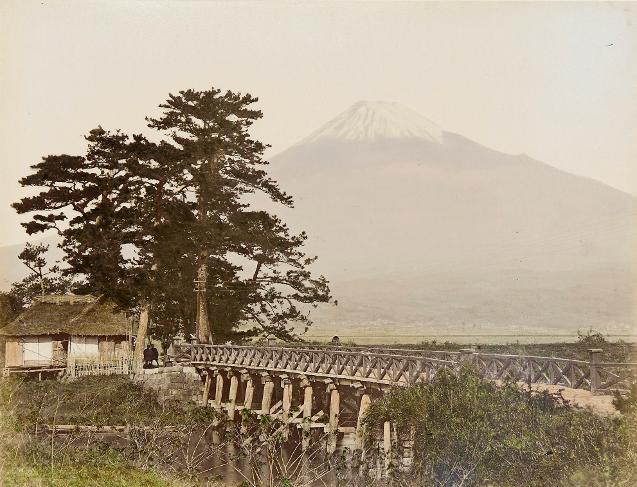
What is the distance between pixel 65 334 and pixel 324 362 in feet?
54.0

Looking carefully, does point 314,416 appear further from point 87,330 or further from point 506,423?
point 87,330

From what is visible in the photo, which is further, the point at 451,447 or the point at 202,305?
the point at 202,305

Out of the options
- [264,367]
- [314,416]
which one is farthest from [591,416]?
[264,367]

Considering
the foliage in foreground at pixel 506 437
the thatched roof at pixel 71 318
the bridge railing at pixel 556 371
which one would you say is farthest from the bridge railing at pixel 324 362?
the thatched roof at pixel 71 318

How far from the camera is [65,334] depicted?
123 feet

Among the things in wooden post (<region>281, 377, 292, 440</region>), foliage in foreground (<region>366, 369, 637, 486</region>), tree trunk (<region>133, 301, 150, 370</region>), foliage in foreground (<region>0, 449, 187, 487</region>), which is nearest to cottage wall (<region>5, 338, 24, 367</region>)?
tree trunk (<region>133, 301, 150, 370</region>)

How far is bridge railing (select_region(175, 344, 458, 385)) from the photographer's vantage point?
21078 mm

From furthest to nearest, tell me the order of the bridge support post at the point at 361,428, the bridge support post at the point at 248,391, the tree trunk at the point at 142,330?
the tree trunk at the point at 142,330
the bridge support post at the point at 248,391
the bridge support post at the point at 361,428

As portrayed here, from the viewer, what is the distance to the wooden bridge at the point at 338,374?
59.2 feet

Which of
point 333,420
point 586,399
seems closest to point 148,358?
point 333,420

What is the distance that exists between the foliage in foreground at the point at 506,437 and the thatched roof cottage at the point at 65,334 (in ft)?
75.2

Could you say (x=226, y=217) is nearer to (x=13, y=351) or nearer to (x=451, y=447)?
(x=13, y=351)

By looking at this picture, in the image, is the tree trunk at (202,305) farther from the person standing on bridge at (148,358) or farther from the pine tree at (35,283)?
the pine tree at (35,283)

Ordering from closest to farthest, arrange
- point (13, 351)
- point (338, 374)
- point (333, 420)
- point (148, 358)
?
point (333, 420) → point (338, 374) → point (148, 358) → point (13, 351)
